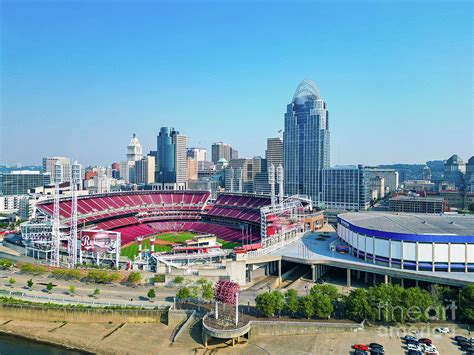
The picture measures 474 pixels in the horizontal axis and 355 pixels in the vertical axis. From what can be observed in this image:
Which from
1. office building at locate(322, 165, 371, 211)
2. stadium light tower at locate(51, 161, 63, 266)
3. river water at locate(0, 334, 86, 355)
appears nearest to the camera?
river water at locate(0, 334, 86, 355)

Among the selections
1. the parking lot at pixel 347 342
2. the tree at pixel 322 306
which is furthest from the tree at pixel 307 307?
the parking lot at pixel 347 342

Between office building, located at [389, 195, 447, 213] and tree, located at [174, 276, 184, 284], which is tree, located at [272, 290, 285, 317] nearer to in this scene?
tree, located at [174, 276, 184, 284]

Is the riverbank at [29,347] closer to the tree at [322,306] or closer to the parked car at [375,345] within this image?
the tree at [322,306]

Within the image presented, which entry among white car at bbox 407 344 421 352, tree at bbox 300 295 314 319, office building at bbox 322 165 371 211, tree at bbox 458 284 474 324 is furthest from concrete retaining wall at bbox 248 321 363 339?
office building at bbox 322 165 371 211

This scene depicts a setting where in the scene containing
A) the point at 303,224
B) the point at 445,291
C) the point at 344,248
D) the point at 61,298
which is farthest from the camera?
the point at 303,224

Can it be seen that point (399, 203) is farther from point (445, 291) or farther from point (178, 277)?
point (178, 277)

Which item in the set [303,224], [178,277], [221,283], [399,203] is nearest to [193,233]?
[303,224]

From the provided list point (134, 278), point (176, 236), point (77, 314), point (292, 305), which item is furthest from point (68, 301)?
point (176, 236)
